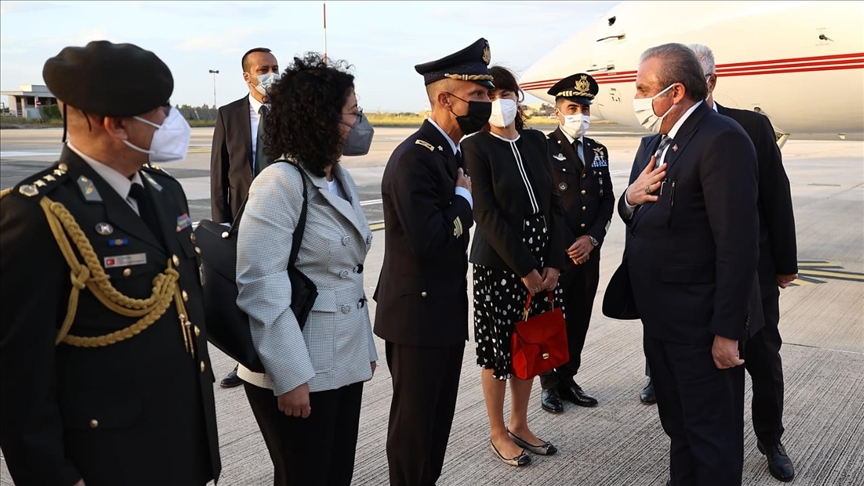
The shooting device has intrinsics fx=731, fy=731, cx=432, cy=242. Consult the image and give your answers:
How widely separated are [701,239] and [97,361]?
2051 mm

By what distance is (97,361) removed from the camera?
65.9 inches

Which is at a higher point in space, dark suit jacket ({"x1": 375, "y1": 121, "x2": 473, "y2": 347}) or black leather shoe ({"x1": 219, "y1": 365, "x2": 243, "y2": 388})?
dark suit jacket ({"x1": 375, "y1": 121, "x2": 473, "y2": 347})

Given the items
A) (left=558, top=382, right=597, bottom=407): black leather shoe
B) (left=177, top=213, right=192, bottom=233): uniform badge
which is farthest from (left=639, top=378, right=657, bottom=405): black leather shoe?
(left=177, top=213, right=192, bottom=233): uniform badge

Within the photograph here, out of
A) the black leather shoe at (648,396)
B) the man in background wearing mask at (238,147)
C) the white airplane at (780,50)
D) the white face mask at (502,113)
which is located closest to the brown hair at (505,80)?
the white face mask at (502,113)

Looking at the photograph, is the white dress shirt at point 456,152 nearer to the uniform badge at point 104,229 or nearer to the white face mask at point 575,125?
the uniform badge at point 104,229

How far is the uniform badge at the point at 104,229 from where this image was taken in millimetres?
1646

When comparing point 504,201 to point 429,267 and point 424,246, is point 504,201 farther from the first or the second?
point 424,246

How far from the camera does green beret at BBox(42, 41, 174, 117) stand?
164cm

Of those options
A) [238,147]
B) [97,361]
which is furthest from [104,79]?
[238,147]

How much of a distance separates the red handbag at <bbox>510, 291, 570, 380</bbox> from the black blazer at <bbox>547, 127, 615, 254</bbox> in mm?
818

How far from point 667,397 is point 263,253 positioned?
1773 millimetres

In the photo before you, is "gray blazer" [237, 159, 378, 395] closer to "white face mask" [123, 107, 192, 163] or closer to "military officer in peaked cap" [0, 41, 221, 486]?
"military officer in peaked cap" [0, 41, 221, 486]

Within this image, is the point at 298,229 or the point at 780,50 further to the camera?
the point at 780,50

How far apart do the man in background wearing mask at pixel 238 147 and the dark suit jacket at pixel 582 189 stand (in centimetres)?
176
